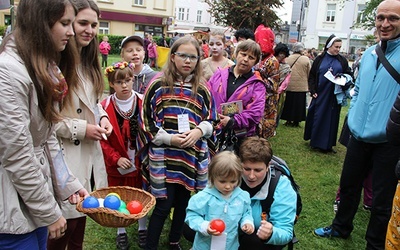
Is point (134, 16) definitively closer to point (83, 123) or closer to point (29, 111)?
point (83, 123)

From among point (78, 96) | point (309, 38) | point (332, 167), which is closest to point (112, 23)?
point (309, 38)

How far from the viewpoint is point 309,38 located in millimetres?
44250

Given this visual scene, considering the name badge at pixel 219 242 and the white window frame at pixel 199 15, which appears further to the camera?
the white window frame at pixel 199 15

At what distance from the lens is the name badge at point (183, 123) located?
2.83 metres

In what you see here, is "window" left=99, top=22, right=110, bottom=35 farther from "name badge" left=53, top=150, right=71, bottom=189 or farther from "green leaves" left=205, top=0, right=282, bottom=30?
"name badge" left=53, top=150, right=71, bottom=189

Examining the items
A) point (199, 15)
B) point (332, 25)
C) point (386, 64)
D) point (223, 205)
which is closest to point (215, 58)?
point (386, 64)

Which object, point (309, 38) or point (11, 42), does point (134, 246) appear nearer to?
point (11, 42)

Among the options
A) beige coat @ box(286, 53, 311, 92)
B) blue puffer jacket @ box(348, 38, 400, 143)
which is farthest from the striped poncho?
beige coat @ box(286, 53, 311, 92)

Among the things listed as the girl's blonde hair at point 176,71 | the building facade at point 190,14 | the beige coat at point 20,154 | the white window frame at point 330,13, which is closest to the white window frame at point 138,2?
the building facade at point 190,14

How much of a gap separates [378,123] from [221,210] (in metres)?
1.53

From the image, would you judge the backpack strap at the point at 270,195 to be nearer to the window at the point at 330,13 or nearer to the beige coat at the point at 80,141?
the beige coat at the point at 80,141

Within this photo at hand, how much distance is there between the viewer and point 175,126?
9.41 ft

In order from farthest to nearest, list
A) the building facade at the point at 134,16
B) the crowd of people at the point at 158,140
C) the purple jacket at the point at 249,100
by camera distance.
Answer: the building facade at the point at 134,16, the purple jacket at the point at 249,100, the crowd of people at the point at 158,140

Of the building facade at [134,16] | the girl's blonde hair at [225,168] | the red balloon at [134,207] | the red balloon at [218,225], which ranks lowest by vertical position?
the red balloon at [218,225]
